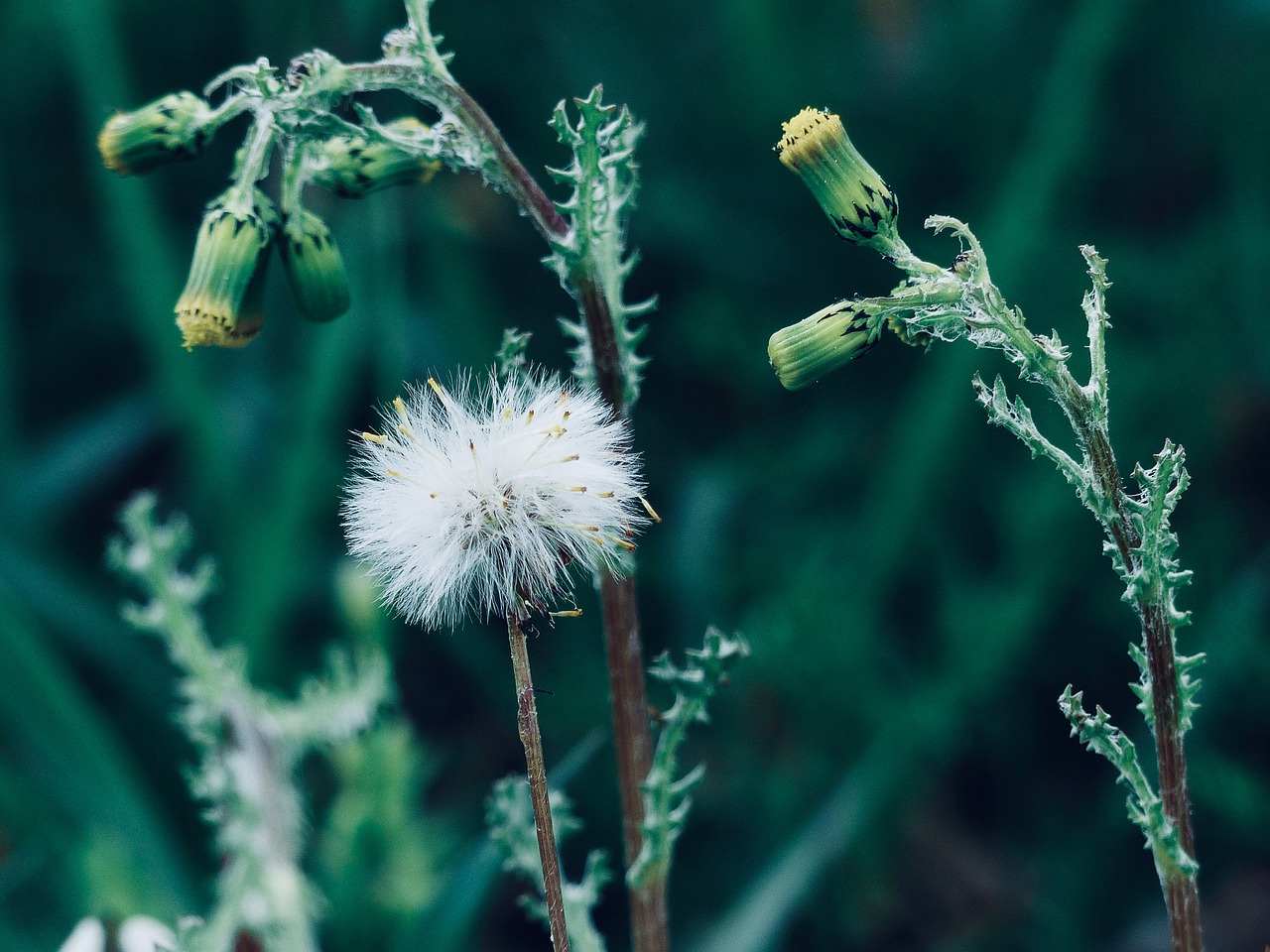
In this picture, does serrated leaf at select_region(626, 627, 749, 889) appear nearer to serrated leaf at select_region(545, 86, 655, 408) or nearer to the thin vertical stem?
the thin vertical stem

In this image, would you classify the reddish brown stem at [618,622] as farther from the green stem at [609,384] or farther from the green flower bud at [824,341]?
the green flower bud at [824,341]

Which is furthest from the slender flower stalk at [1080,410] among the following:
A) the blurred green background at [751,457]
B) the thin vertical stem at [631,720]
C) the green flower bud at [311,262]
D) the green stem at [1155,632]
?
the blurred green background at [751,457]

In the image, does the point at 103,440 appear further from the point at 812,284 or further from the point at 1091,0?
the point at 1091,0

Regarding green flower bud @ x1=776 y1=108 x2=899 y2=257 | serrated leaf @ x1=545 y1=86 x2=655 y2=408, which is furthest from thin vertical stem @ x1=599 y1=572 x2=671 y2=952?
green flower bud @ x1=776 y1=108 x2=899 y2=257

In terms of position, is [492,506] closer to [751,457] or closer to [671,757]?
[671,757]

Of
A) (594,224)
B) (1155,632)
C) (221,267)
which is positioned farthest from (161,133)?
(1155,632)

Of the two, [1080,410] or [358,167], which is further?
[358,167]
